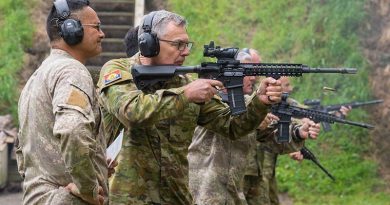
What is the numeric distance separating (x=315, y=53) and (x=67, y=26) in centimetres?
943

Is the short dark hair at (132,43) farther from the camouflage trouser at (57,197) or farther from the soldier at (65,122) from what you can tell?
the camouflage trouser at (57,197)

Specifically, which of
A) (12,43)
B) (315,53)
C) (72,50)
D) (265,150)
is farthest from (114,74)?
(12,43)

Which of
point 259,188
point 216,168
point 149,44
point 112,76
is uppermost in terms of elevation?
point 149,44

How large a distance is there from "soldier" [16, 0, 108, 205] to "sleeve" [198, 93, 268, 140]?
1125mm

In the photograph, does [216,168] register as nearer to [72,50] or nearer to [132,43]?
[132,43]

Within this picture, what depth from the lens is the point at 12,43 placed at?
573 inches

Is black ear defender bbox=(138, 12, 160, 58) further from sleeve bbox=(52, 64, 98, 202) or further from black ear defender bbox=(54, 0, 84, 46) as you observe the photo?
sleeve bbox=(52, 64, 98, 202)

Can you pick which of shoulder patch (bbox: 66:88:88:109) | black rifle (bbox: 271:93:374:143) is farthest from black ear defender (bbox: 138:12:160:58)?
black rifle (bbox: 271:93:374:143)

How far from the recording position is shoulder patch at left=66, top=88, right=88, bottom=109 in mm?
4266

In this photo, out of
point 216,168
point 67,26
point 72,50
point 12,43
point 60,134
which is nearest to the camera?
point 60,134

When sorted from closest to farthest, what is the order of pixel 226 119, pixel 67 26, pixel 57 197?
1. pixel 57 197
2. pixel 67 26
3. pixel 226 119

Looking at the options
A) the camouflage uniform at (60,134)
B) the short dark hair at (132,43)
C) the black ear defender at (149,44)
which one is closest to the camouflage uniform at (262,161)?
the short dark hair at (132,43)

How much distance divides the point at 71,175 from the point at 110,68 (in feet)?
3.70

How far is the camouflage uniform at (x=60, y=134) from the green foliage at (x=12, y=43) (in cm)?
907
